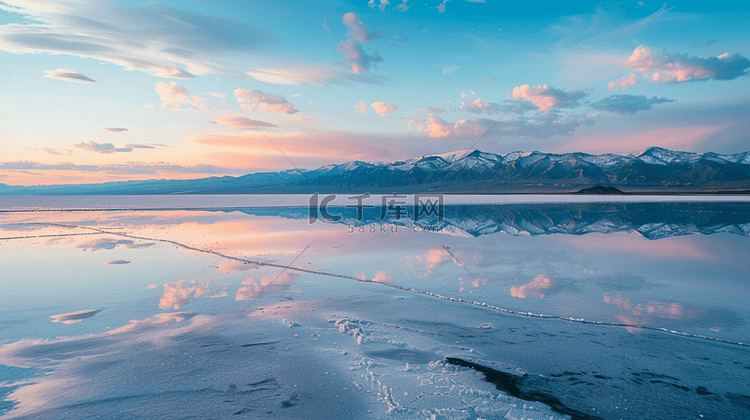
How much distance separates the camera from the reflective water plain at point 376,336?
521 cm

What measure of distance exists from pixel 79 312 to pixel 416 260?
10.1m

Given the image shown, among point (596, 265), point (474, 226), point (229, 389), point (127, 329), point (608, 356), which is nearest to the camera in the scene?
point (229, 389)

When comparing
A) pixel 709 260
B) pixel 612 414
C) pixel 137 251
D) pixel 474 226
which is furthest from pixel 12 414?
pixel 474 226

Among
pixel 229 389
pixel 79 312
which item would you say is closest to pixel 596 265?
pixel 229 389

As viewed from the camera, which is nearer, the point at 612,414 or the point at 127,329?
the point at 612,414

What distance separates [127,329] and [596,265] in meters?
14.0

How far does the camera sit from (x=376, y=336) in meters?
7.56

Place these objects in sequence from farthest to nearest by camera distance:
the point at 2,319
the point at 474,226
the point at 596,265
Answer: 1. the point at 474,226
2. the point at 596,265
3. the point at 2,319

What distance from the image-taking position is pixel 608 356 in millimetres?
6516

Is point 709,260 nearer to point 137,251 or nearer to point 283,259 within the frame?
point 283,259

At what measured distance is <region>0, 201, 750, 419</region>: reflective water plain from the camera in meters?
5.21

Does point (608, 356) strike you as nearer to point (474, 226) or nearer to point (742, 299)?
point (742, 299)

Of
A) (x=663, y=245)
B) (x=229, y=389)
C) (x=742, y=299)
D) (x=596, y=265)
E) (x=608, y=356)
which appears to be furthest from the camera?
(x=663, y=245)

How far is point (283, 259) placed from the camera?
1527 centimetres
